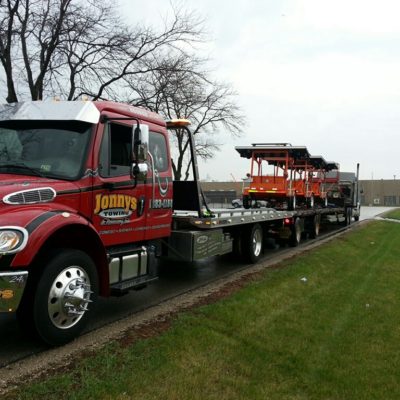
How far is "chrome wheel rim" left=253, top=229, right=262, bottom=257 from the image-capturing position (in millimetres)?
11766

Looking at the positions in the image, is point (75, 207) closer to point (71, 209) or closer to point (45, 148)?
point (71, 209)

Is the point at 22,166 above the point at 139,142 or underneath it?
underneath

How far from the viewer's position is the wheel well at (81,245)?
5078 millimetres

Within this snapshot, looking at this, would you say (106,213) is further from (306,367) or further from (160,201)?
(306,367)

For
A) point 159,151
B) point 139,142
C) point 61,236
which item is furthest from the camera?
point 159,151

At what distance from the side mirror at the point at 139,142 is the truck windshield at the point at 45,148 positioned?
59 centimetres

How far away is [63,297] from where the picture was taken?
5.10m

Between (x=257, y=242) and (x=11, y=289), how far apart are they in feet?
26.6

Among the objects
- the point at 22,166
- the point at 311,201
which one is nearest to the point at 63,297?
the point at 22,166

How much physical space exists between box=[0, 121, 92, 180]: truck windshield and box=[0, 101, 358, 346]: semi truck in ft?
0.04

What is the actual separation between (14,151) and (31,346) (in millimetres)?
2138

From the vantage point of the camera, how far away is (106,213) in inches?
239

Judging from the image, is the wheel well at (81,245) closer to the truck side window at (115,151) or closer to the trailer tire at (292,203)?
the truck side window at (115,151)

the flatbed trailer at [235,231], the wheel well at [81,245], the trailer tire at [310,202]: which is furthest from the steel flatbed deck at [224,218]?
the trailer tire at [310,202]
